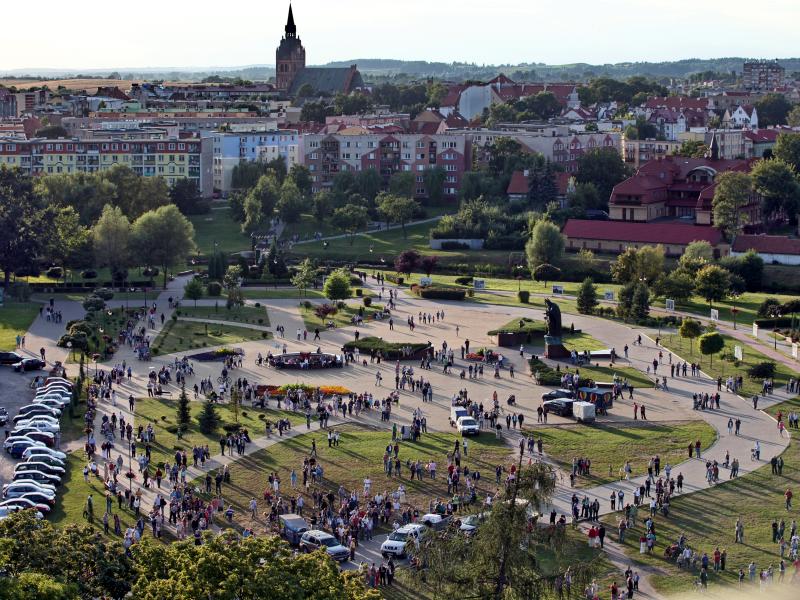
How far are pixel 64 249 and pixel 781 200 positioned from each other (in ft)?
190

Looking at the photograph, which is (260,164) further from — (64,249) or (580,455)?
(580,455)

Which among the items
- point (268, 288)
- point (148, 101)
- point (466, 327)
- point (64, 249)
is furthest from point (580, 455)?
point (148, 101)

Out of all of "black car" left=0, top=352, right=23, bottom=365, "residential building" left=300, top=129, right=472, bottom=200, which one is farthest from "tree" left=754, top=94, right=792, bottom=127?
"black car" left=0, top=352, right=23, bottom=365

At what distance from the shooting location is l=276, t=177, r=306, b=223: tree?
379ft

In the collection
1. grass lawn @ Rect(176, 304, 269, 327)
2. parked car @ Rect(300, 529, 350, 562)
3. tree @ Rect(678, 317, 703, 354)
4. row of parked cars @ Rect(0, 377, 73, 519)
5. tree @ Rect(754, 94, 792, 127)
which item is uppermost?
tree @ Rect(754, 94, 792, 127)

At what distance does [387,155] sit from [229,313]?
58.4 m

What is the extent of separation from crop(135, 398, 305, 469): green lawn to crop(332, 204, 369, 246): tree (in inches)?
1999

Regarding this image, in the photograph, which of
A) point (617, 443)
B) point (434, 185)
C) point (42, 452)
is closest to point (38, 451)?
point (42, 452)

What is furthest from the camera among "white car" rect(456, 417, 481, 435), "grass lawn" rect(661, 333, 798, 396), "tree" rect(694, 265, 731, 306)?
"tree" rect(694, 265, 731, 306)

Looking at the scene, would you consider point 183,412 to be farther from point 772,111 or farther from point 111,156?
point 772,111

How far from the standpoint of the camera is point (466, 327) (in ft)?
246

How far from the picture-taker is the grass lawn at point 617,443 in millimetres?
48669

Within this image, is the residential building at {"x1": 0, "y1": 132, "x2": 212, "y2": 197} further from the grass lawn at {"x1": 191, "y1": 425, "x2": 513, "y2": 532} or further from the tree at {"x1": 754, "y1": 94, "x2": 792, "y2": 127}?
the tree at {"x1": 754, "y1": 94, "x2": 792, "y2": 127}

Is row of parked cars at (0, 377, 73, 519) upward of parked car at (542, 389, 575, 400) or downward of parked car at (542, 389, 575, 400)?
downward
